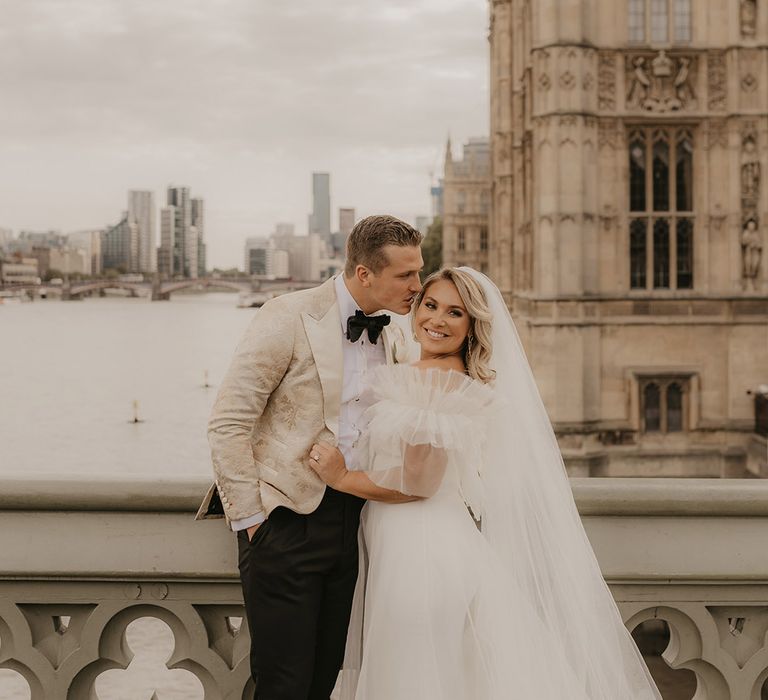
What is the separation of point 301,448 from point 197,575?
17.7 inches

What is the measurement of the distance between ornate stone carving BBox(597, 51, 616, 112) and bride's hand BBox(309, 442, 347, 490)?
1801 centimetres

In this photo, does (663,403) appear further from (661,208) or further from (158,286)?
(158,286)

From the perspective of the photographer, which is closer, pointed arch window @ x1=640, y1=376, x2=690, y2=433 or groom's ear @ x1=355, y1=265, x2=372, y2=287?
groom's ear @ x1=355, y1=265, x2=372, y2=287

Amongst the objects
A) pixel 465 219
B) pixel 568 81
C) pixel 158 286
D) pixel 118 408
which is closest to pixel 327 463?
pixel 568 81

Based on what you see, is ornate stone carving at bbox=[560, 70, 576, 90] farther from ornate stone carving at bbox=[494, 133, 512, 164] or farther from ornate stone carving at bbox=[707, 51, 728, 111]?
ornate stone carving at bbox=[494, 133, 512, 164]

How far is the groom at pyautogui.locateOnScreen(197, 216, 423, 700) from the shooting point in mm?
2633

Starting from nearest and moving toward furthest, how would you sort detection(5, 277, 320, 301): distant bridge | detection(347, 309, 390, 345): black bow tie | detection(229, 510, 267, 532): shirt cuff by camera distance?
detection(229, 510, 267, 532): shirt cuff < detection(347, 309, 390, 345): black bow tie < detection(5, 277, 320, 301): distant bridge

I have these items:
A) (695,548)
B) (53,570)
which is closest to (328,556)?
(53,570)

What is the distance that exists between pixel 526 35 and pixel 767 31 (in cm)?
522

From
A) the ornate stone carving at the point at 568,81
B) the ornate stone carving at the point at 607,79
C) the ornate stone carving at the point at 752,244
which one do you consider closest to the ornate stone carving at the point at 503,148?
the ornate stone carving at the point at 607,79

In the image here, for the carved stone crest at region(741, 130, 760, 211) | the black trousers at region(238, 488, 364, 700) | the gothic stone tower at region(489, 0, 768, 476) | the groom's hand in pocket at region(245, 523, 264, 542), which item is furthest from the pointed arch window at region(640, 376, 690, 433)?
the groom's hand in pocket at region(245, 523, 264, 542)

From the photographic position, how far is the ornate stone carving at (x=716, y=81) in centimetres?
1934

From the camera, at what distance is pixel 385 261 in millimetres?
2756

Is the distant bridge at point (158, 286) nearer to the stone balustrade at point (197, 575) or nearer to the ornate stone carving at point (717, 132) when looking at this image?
the ornate stone carving at point (717, 132)
